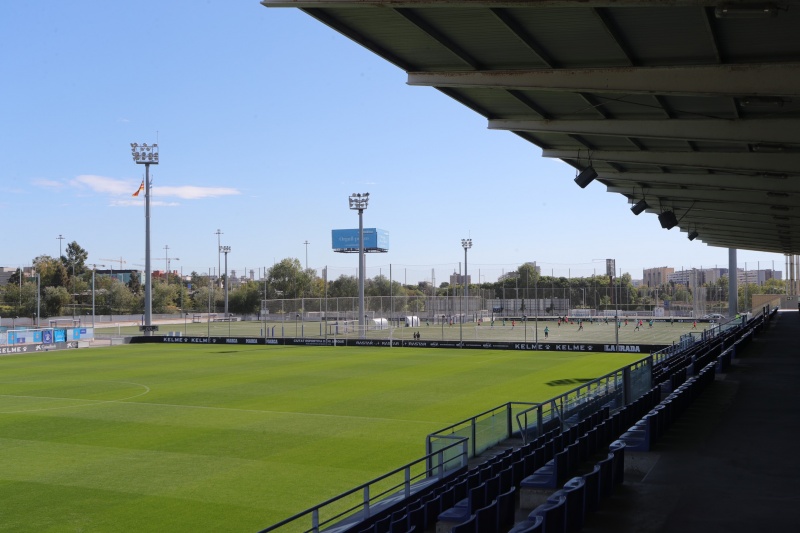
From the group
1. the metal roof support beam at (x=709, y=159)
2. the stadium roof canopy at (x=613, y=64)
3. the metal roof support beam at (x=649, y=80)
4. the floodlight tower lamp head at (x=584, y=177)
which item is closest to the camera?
the stadium roof canopy at (x=613, y=64)

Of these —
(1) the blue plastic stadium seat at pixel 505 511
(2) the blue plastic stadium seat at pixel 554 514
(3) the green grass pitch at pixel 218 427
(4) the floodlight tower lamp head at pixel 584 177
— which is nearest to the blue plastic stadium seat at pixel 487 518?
(1) the blue plastic stadium seat at pixel 505 511

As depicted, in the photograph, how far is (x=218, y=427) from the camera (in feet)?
69.6

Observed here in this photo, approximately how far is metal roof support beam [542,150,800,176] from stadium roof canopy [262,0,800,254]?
0.10 ft

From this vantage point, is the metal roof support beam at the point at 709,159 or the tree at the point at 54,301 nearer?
the metal roof support beam at the point at 709,159

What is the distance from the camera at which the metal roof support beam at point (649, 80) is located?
9891 mm

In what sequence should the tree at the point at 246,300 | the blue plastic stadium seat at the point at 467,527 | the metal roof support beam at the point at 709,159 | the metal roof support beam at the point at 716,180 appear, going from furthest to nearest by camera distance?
the tree at the point at 246,300, the metal roof support beam at the point at 716,180, the metal roof support beam at the point at 709,159, the blue plastic stadium seat at the point at 467,527

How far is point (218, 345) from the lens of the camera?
56094mm

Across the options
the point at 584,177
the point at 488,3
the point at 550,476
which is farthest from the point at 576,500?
the point at 584,177

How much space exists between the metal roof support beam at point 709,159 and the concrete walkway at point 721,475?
4.91 m

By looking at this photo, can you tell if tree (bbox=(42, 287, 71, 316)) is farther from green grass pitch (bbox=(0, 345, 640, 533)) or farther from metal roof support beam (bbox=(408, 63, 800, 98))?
metal roof support beam (bbox=(408, 63, 800, 98))

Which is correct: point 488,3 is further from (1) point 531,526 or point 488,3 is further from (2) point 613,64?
(1) point 531,526

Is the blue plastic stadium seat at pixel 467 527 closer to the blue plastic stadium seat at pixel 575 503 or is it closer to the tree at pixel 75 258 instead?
the blue plastic stadium seat at pixel 575 503

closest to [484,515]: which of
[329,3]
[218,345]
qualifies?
[329,3]

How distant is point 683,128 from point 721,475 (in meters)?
6.44
